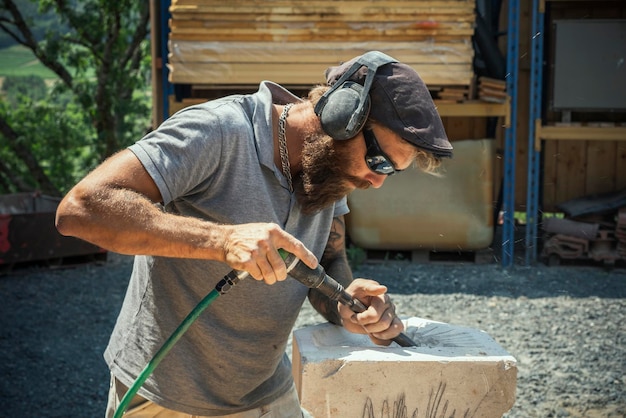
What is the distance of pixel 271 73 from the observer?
25.1 ft

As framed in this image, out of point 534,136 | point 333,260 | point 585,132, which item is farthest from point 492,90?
point 333,260

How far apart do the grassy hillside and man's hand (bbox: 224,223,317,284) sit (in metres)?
11.2

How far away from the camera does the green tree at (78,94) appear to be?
10562 mm

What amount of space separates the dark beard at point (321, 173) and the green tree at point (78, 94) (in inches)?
333

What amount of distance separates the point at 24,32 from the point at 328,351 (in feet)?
29.8

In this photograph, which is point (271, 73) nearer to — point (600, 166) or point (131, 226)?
point (600, 166)

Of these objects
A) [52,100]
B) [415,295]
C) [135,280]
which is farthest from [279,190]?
[52,100]

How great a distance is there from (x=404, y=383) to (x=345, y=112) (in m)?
1.10

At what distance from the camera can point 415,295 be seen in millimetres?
7055

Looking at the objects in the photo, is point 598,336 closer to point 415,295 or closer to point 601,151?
point 415,295

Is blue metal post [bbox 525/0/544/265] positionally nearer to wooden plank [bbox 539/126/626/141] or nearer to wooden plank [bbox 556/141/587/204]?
wooden plank [bbox 539/126/626/141]

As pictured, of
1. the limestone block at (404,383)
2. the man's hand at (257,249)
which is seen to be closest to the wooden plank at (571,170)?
the limestone block at (404,383)

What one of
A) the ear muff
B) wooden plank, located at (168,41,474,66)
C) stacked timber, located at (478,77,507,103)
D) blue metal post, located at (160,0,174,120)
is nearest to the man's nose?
the ear muff

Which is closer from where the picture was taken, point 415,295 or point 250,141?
point 250,141
